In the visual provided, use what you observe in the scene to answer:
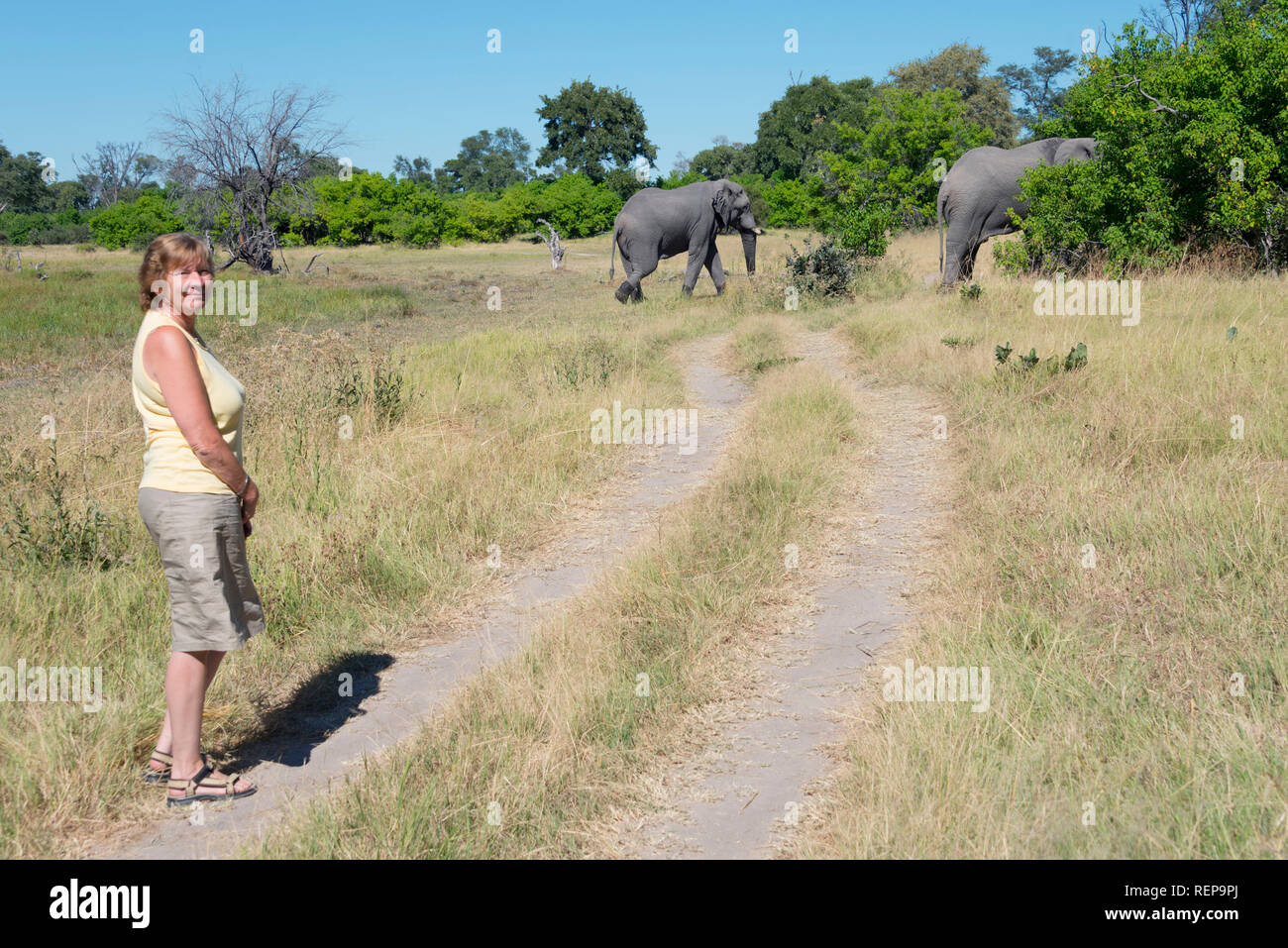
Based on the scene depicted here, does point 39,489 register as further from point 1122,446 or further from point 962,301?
point 962,301

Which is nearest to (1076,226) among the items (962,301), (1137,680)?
(962,301)

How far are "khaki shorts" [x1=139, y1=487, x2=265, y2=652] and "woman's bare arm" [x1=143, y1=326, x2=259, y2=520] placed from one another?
0.17 metres

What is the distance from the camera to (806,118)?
5672cm

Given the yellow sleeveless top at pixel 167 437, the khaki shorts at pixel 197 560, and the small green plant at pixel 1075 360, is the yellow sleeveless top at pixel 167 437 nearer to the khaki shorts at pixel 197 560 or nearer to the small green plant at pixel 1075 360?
the khaki shorts at pixel 197 560

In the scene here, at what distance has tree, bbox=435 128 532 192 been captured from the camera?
92812mm

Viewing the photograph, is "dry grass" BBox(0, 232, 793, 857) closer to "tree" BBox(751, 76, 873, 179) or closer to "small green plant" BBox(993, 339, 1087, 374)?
"small green plant" BBox(993, 339, 1087, 374)

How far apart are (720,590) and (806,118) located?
186 feet

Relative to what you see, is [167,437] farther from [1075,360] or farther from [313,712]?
[1075,360]

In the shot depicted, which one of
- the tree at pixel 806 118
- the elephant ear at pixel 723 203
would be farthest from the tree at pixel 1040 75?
the elephant ear at pixel 723 203

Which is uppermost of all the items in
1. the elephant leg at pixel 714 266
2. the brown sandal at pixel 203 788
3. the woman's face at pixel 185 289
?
the elephant leg at pixel 714 266

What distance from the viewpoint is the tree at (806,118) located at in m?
54.7

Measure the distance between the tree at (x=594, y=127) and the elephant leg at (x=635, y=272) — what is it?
42.9m

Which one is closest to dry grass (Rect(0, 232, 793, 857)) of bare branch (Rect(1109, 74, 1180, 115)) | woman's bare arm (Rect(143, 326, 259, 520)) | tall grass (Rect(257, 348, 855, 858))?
tall grass (Rect(257, 348, 855, 858))

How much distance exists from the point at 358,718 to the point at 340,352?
6.04 meters
